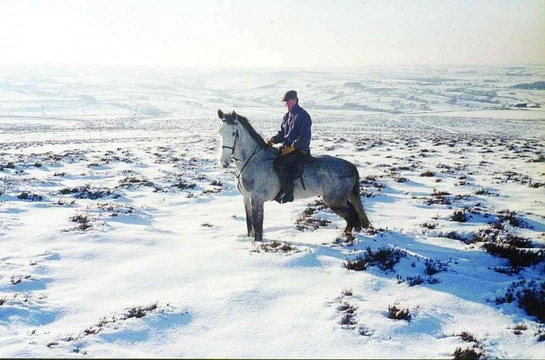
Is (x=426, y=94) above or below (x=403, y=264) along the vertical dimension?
above

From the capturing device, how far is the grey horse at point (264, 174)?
825 cm

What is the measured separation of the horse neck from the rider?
59 centimetres

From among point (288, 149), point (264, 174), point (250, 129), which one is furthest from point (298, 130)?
point (264, 174)

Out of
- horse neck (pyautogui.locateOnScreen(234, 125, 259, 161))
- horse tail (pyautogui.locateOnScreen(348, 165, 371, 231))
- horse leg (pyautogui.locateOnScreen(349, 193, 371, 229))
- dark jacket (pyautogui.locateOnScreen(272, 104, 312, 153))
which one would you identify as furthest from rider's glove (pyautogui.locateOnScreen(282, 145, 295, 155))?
horse leg (pyautogui.locateOnScreen(349, 193, 371, 229))

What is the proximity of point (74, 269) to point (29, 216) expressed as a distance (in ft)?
15.0

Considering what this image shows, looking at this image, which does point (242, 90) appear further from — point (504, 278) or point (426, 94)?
point (504, 278)

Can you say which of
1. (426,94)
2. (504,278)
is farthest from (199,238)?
(426,94)

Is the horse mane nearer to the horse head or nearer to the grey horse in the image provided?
the grey horse

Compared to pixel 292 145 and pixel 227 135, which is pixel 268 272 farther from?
pixel 227 135

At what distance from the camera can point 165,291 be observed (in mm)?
5938

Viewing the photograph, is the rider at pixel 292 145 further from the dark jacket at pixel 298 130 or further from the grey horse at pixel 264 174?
the grey horse at pixel 264 174

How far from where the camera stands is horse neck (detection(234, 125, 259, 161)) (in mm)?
8250

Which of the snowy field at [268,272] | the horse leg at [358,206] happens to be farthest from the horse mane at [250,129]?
the horse leg at [358,206]

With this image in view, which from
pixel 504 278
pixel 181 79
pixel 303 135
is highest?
pixel 181 79
